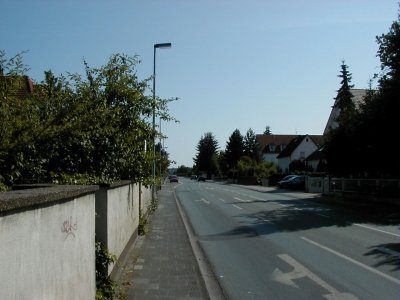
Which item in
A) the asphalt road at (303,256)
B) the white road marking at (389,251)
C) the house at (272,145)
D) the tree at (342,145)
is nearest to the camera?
the asphalt road at (303,256)

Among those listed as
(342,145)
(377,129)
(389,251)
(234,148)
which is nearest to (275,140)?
(234,148)

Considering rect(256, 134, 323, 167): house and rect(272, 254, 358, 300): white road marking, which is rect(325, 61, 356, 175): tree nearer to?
rect(272, 254, 358, 300): white road marking

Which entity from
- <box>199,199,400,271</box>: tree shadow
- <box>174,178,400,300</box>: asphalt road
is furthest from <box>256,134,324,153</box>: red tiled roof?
<box>174,178,400,300</box>: asphalt road

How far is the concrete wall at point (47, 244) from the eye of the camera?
309 cm

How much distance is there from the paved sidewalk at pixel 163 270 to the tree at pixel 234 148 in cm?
11084

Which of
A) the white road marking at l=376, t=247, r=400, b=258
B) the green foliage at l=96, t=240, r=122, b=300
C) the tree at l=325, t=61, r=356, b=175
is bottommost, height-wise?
the white road marking at l=376, t=247, r=400, b=258

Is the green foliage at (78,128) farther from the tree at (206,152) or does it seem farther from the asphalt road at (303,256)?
the tree at (206,152)

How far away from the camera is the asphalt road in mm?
8250

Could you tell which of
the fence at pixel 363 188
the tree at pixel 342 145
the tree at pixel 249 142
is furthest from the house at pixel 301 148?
the tree at pixel 342 145

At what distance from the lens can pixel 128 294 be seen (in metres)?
7.35

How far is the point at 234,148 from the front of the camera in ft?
415

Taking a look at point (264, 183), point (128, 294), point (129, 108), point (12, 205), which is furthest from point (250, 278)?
point (264, 183)

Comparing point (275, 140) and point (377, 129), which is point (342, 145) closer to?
point (377, 129)

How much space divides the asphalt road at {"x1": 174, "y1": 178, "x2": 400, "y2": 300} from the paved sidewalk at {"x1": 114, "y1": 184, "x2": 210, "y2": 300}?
1.69 feet
